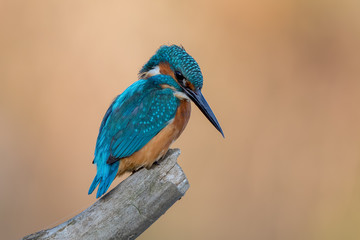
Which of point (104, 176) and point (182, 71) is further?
point (182, 71)

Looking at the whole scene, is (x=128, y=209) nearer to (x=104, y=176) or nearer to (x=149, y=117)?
(x=104, y=176)

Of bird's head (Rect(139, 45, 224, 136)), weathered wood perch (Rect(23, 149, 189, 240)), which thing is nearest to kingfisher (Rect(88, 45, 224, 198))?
bird's head (Rect(139, 45, 224, 136))

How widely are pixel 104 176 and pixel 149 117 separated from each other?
281 mm

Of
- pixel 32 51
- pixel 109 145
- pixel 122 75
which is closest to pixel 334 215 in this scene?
pixel 122 75

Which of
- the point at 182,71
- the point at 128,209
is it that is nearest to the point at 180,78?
the point at 182,71

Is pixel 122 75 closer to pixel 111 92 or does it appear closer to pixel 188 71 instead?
pixel 111 92

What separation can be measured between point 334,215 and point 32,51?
2114 millimetres

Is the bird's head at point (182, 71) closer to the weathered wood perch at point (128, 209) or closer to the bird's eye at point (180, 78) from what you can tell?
the bird's eye at point (180, 78)

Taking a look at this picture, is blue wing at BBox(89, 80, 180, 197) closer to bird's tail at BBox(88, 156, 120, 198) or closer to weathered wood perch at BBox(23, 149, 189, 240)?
bird's tail at BBox(88, 156, 120, 198)

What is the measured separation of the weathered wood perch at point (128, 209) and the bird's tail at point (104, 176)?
114 millimetres

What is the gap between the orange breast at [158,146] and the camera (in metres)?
1.84

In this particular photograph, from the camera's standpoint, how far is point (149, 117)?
187cm

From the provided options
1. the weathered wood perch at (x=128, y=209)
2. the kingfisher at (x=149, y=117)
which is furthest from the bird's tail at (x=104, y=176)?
the weathered wood perch at (x=128, y=209)

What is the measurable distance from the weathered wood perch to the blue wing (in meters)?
0.20
